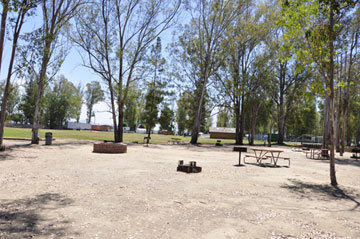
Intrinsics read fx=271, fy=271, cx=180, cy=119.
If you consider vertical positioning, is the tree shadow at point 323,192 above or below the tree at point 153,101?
below

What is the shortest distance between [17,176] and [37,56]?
968 cm

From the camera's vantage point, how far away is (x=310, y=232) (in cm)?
469

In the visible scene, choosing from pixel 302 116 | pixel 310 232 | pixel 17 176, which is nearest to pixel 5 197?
pixel 17 176

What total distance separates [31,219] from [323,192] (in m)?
7.77

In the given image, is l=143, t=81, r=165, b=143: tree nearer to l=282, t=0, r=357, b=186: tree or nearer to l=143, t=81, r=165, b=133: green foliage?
l=143, t=81, r=165, b=133: green foliage

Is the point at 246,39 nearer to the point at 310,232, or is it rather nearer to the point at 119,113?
the point at 119,113

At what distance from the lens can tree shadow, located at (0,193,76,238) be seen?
4078mm

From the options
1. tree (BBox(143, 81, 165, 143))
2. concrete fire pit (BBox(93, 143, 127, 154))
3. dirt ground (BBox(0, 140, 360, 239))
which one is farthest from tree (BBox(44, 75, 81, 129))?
dirt ground (BBox(0, 140, 360, 239))

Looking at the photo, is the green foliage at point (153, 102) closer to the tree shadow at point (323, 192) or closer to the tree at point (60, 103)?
the tree shadow at point (323, 192)

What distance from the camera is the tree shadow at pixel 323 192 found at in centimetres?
745

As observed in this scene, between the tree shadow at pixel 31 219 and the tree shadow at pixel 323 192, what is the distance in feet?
20.3

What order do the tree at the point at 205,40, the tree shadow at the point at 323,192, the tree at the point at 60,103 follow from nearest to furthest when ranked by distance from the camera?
the tree shadow at the point at 323,192, the tree at the point at 205,40, the tree at the point at 60,103

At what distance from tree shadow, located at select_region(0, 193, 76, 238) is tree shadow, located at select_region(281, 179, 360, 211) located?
618cm

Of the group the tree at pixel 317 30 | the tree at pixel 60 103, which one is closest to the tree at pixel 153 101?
the tree at pixel 317 30
